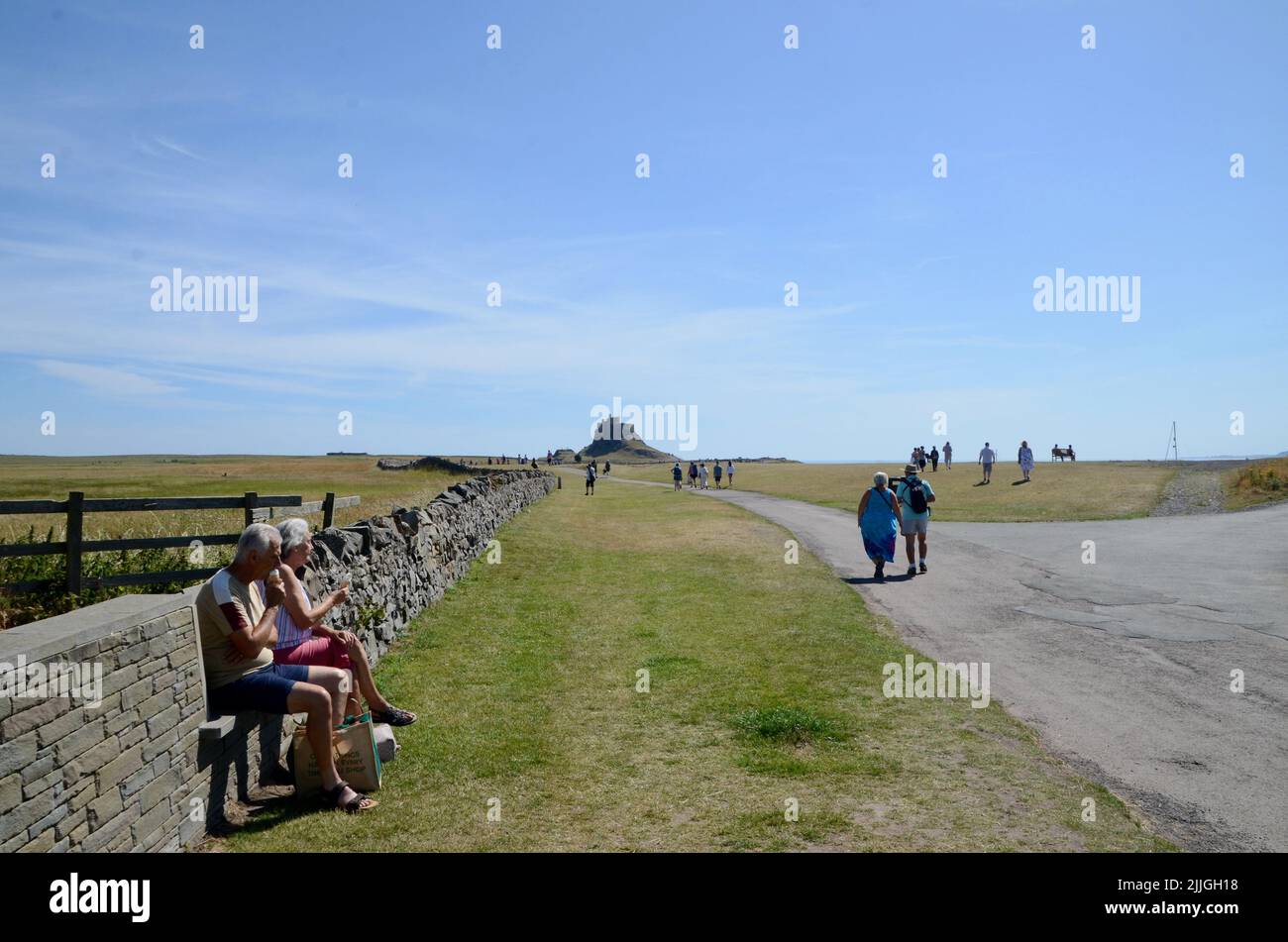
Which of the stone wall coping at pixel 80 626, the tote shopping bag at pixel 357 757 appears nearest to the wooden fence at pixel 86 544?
the tote shopping bag at pixel 357 757

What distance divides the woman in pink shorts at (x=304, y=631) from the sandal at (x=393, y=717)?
40 centimetres

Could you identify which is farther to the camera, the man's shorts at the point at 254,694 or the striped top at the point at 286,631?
the striped top at the point at 286,631

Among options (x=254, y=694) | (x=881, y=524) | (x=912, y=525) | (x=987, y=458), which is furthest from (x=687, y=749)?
(x=987, y=458)

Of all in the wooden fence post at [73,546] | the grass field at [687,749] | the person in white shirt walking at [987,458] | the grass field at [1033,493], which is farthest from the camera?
the person in white shirt walking at [987,458]

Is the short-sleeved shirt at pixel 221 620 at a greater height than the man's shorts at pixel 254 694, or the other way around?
the short-sleeved shirt at pixel 221 620

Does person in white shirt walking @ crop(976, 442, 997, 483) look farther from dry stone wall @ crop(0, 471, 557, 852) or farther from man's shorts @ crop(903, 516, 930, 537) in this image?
dry stone wall @ crop(0, 471, 557, 852)

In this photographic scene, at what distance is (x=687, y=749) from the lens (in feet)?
24.9

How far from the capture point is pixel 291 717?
25.5ft

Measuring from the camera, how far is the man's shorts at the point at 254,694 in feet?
20.4

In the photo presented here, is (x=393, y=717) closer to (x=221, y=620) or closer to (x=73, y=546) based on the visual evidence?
(x=221, y=620)

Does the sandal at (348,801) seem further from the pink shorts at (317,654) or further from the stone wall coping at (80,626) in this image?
the stone wall coping at (80,626)

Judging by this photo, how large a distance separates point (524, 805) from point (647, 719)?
7.69ft

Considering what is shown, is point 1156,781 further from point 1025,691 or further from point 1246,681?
point 1246,681

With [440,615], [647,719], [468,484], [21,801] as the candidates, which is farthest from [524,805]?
[468,484]
